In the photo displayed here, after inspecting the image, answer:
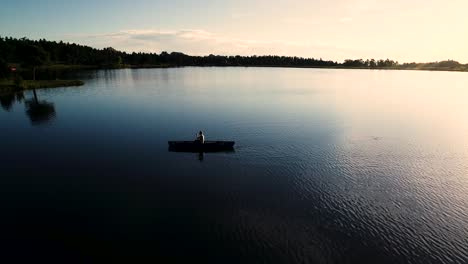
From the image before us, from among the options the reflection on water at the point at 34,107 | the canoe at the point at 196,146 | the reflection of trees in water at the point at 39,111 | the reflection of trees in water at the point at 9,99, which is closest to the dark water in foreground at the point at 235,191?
the reflection of trees in water at the point at 39,111

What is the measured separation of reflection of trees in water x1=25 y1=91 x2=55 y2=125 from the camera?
73875 mm

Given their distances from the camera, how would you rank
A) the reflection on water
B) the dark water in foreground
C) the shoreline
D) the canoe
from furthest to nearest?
the shoreline → the reflection on water → the canoe → the dark water in foreground

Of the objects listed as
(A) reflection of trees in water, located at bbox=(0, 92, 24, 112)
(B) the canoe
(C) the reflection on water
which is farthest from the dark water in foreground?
(A) reflection of trees in water, located at bbox=(0, 92, 24, 112)

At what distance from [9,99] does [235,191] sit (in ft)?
326

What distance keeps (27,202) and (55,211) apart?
4.72 m

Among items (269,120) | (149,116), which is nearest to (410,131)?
(269,120)

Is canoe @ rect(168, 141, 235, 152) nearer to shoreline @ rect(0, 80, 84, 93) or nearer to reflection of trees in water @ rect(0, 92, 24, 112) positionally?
reflection of trees in water @ rect(0, 92, 24, 112)

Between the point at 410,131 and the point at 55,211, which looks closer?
the point at 55,211

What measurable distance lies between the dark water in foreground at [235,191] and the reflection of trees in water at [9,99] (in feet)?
64.6

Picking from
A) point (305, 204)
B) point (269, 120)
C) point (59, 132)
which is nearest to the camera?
point (305, 204)

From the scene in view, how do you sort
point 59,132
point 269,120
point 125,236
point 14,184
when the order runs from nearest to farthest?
point 125,236
point 14,184
point 59,132
point 269,120

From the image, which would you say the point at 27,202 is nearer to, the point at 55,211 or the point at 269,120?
the point at 55,211

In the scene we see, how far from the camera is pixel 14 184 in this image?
39.2 metres

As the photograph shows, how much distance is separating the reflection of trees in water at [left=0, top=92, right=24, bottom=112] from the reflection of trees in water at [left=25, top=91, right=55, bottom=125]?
173 inches
